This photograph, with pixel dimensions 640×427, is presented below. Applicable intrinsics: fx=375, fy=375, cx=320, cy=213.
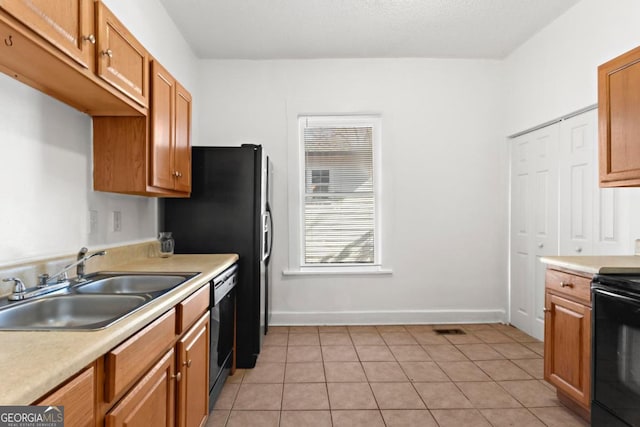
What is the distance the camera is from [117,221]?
7.97 feet

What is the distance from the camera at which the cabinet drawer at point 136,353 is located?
3.37 ft

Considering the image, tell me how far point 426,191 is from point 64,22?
136 inches

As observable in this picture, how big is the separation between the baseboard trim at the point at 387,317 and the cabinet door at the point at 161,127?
214 cm

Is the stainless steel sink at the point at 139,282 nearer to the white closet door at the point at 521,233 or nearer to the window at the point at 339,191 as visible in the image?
the window at the point at 339,191

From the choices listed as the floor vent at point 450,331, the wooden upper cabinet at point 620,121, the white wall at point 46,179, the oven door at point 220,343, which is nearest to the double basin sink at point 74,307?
the white wall at point 46,179

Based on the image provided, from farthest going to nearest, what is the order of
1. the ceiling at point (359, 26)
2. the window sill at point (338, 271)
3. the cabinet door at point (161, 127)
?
1. the window sill at point (338, 271)
2. the ceiling at point (359, 26)
3. the cabinet door at point (161, 127)

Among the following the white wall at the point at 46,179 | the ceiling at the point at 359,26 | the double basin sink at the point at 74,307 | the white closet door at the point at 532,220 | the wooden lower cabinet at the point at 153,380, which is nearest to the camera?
the wooden lower cabinet at the point at 153,380

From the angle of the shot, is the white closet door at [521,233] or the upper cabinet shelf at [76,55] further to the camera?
the white closet door at [521,233]

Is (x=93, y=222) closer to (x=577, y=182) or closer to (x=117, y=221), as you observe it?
(x=117, y=221)

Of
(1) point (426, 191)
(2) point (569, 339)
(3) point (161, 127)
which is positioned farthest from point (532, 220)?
(3) point (161, 127)

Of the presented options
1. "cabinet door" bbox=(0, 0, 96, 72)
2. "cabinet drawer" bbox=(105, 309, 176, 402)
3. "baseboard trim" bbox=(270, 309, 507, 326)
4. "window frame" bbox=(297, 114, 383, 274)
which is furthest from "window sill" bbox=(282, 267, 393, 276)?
"cabinet door" bbox=(0, 0, 96, 72)

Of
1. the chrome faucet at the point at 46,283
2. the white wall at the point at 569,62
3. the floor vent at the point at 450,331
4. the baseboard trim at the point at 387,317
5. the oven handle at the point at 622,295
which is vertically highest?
the white wall at the point at 569,62

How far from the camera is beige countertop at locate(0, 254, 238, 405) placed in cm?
74

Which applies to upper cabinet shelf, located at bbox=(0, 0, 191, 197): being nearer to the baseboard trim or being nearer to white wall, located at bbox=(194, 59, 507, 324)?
white wall, located at bbox=(194, 59, 507, 324)
